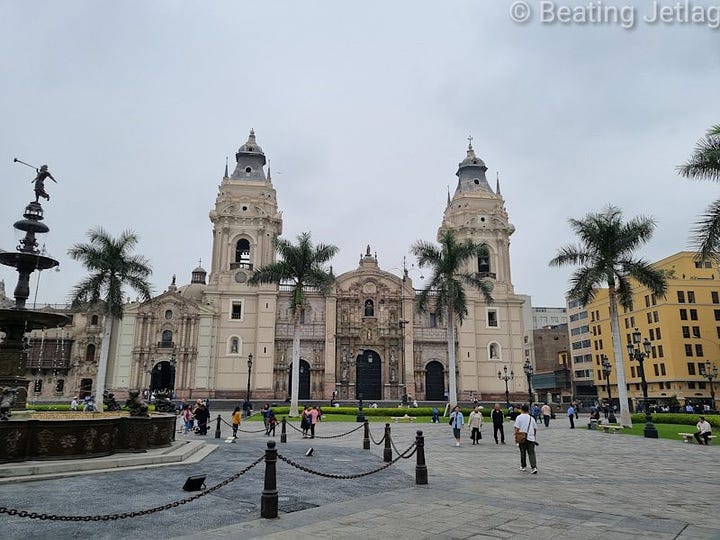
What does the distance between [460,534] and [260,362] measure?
43.9 meters

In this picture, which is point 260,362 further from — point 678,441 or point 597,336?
point 597,336

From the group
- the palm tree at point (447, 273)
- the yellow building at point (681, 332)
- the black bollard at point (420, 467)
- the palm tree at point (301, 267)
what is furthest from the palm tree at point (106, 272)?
the yellow building at point (681, 332)

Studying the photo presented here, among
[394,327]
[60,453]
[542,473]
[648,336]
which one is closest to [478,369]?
[394,327]

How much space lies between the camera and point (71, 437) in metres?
11.1

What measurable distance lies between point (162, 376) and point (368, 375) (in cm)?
1957

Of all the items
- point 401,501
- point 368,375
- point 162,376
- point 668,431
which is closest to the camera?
point 401,501

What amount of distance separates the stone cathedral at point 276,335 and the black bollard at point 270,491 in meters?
40.9

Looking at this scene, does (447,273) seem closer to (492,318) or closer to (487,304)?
(487,304)

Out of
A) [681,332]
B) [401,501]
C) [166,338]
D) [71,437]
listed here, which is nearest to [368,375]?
[166,338]

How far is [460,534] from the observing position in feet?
22.5

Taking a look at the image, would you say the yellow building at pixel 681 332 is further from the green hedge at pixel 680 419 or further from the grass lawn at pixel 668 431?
the grass lawn at pixel 668 431

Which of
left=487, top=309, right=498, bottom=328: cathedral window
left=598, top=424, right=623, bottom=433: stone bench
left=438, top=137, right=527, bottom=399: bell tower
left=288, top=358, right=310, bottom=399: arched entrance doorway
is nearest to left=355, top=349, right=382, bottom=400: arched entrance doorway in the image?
left=288, top=358, right=310, bottom=399: arched entrance doorway

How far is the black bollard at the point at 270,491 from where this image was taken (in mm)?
7617

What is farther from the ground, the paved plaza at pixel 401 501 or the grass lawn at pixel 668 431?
the paved plaza at pixel 401 501
